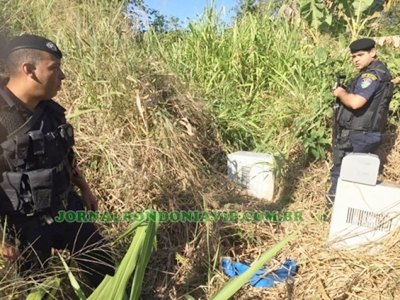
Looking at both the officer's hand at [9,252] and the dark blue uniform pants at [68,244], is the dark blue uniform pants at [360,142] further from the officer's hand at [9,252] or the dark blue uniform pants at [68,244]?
the officer's hand at [9,252]

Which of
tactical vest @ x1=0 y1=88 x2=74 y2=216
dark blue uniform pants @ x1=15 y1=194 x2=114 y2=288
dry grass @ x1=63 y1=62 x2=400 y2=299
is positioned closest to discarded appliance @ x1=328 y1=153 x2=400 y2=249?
dry grass @ x1=63 y1=62 x2=400 y2=299

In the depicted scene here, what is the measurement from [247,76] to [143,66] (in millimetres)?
1498

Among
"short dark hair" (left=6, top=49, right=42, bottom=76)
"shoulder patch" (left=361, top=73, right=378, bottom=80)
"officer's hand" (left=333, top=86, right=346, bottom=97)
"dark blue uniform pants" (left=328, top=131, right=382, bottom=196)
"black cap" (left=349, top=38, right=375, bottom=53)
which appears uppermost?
"black cap" (left=349, top=38, right=375, bottom=53)

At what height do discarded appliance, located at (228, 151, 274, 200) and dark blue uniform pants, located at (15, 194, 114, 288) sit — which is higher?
discarded appliance, located at (228, 151, 274, 200)

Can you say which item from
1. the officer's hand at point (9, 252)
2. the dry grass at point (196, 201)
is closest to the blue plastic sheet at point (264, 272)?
the dry grass at point (196, 201)

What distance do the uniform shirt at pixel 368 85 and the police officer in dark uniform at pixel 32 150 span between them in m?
2.26

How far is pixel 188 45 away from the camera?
458cm

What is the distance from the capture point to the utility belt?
68.1 inches

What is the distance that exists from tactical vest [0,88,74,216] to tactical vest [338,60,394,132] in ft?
7.64

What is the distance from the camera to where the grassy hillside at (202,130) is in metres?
2.51

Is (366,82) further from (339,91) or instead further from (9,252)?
(9,252)

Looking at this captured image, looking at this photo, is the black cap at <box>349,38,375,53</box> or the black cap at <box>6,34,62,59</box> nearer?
the black cap at <box>6,34,62,59</box>

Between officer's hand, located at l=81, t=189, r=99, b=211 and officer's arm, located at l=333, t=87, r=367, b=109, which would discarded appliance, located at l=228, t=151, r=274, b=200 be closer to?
officer's arm, located at l=333, t=87, r=367, b=109

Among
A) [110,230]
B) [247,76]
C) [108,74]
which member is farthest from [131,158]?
[247,76]
